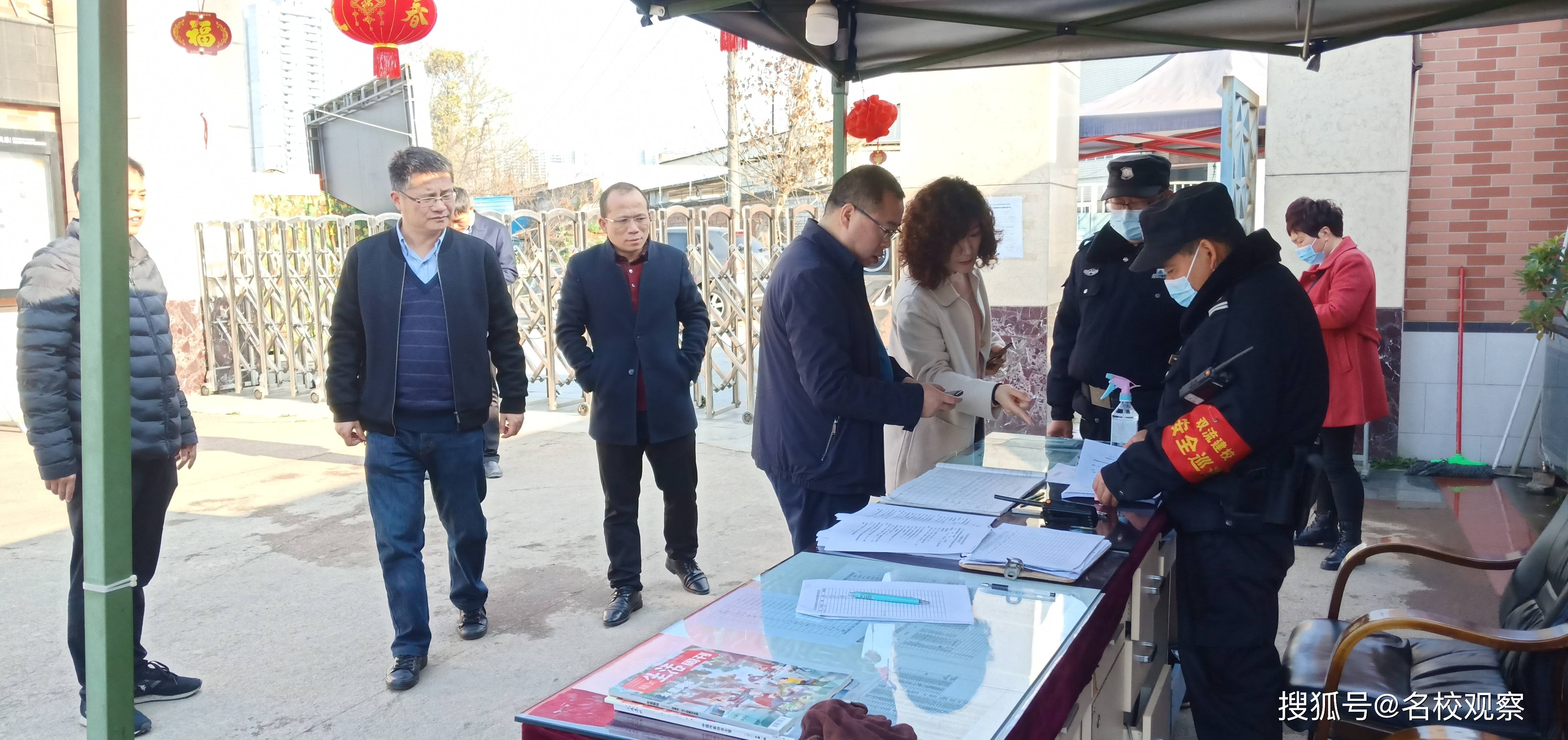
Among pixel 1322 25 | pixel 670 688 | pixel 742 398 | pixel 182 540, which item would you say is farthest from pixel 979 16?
pixel 742 398

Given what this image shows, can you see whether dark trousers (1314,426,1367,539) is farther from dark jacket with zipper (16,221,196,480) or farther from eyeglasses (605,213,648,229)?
dark jacket with zipper (16,221,196,480)

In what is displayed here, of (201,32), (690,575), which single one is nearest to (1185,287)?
(690,575)

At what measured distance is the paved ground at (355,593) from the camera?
3.26 meters

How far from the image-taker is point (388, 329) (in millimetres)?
3352

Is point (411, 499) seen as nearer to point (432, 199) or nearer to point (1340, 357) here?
point (432, 199)

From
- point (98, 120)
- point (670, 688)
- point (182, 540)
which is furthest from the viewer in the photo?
point (182, 540)

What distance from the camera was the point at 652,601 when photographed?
421 cm

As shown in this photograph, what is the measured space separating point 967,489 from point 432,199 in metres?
1.98

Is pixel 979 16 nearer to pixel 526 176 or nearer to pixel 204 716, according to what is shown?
pixel 204 716

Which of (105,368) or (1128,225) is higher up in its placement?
(1128,225)

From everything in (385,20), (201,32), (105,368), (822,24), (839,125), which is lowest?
(105,368)

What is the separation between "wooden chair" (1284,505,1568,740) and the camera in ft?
6.50

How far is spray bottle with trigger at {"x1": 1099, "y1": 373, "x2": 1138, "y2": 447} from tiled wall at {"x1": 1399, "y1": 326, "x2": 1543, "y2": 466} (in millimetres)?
4017

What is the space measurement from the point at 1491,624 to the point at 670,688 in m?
3.77
